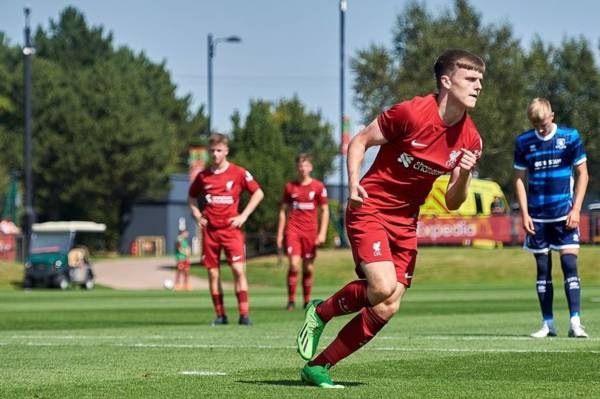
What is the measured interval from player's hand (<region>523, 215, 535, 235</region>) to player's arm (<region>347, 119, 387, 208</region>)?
484 centimetres

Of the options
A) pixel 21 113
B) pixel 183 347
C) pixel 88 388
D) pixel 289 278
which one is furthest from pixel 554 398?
pixel 21 113

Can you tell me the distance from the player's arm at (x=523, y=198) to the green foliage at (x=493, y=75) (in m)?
62.5

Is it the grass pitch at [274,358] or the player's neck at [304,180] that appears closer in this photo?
the grass pitch at [274,358]

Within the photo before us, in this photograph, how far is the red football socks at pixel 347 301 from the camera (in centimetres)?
803

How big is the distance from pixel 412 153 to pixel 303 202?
41.1 ft

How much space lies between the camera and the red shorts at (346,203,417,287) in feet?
26.1

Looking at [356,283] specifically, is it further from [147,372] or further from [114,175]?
[114,175]

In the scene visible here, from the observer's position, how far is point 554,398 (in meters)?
7.24

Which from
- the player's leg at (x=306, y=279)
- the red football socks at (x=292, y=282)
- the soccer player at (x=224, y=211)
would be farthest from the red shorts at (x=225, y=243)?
the red football socks at (x=292, y=282)

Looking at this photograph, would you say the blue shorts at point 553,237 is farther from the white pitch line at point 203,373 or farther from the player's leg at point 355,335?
the player's leg at point 355,335

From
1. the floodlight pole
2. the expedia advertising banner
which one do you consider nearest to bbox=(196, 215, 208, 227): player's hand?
the expedia advertising banner

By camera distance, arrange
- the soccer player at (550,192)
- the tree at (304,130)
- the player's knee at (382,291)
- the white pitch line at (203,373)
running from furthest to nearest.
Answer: the tree at (304,130) → the soccer player at (550,192) → the white pitch line at (203,373) → the player's knee at (382,291)

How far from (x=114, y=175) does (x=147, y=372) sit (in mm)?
75047

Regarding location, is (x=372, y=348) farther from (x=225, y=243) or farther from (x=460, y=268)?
(x=460, y=268)
